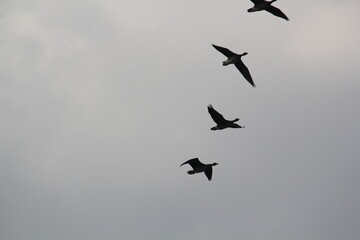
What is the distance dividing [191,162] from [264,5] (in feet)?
49.6

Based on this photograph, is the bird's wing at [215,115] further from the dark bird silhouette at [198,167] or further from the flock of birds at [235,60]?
the dark bird silhouette at [198,167]

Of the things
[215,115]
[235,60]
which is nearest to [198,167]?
[215,115]

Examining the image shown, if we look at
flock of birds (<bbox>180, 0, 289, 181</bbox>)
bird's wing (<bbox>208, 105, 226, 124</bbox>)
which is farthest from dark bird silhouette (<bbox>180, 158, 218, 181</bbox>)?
bird's wing (<bbox>208, 105, 226, 124</bbox>)

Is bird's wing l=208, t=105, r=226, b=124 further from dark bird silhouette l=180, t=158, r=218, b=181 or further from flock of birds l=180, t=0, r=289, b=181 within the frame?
dark bird silhouette l=180, t=158, r=218, b=181

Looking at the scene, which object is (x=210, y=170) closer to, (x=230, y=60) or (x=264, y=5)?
(x=230, y=60)

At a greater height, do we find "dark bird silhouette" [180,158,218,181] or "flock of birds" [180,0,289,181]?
"flock of birds" [180,0,289,181]

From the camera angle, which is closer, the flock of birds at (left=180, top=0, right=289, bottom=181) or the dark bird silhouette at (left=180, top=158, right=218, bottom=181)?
the flock of birds at (left=180, top=0, right=289, bottom=181)

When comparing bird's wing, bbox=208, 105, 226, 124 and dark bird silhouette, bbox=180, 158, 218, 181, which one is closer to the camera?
bird's wing, bbox=208, 105, 226, 124

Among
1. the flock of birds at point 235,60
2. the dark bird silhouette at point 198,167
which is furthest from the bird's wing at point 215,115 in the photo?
the dark bird silhouette at point 198,167

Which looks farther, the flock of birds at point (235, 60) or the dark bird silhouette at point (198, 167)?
the dark bird silhouette at point (198, 167)

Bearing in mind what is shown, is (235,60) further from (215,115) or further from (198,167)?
(198,167)

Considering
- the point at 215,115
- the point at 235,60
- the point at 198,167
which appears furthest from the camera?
the point at 198,167

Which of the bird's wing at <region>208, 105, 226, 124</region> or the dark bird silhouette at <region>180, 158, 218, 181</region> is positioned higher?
the bird's wing at <region>208, 105, 226, 124</region>

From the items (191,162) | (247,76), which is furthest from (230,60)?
(191,162)
